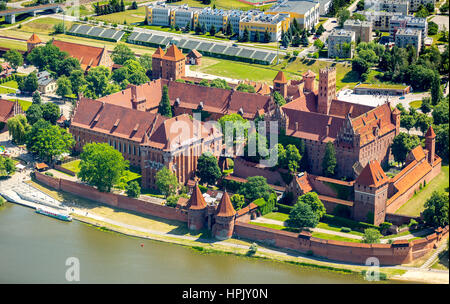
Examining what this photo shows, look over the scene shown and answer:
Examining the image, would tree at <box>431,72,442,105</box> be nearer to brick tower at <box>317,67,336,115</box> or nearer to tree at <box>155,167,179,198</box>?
brick tower at <box>317,67,336,115</box>

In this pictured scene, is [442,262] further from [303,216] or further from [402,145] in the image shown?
[402,145]

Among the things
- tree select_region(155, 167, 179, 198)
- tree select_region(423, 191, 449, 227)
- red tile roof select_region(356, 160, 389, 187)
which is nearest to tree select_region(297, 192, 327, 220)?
red tile roof select_region(356, 160, 389, 187)

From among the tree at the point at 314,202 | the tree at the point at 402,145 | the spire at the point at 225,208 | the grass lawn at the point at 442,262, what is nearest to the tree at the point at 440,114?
the tree at the point at 402,145

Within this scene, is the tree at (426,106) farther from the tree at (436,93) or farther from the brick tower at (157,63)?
the brick tower at (157,63)

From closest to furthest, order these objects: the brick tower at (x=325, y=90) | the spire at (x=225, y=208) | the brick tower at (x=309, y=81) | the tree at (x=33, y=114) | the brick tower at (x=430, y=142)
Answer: the spire at (x=225, y=208)
the brick tower at (x=430, y=142)
the brick tower at (x=325, y=90)
the tree at (x=33, y=114)
the brick tower at (x=309, y=81)

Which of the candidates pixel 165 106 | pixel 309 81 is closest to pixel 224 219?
pixel 165 106

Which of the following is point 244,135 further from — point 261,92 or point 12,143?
point 12,143
